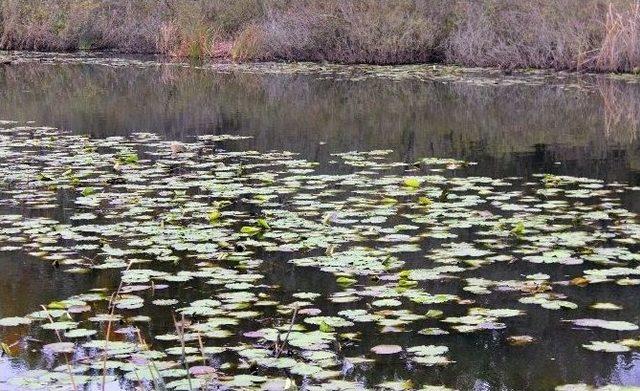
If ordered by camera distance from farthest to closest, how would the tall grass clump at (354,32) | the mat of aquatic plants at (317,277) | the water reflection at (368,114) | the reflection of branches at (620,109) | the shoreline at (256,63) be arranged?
1. the tall grass clump at (354,32)
2. the shoreline at (256,63)
3. the reflection of branches at (620,109)
4. the water reflection at (368,114)
5. the mat of aquatic plants at (317,277)

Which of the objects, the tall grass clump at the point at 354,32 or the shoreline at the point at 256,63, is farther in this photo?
the tall grass clump at the point at 354,32

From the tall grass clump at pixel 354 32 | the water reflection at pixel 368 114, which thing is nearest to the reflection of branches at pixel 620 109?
the water reflection at pixel 368 114

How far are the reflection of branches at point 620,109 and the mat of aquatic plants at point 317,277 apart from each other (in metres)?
3.77

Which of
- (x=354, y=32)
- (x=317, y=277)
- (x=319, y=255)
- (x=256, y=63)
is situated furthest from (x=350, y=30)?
(x=317, y=277)

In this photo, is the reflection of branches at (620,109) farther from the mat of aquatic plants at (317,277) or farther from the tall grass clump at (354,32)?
the tall grass clump at (354,32)

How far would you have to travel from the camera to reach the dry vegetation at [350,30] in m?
20.0

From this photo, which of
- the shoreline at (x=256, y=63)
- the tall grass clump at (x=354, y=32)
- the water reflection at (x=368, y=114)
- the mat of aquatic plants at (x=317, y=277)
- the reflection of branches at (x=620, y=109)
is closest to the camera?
the mat of aquatic plants at (x=317, y=277)

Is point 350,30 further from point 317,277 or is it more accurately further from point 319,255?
point 317,277

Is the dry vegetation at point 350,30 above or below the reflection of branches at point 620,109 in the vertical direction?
above

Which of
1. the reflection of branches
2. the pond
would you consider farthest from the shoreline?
the pond

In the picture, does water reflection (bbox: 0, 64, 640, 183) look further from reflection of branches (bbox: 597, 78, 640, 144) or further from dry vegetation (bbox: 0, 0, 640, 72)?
dry vegetation (bbox: 0, 0, 640, 72)

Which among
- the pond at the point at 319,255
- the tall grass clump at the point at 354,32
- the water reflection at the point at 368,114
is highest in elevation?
the tall grass clump at the point at 354,32

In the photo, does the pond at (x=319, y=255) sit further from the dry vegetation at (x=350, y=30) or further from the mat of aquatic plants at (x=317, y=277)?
the dry vegetation at (x=350, y=30)

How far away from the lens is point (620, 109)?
570 inches
